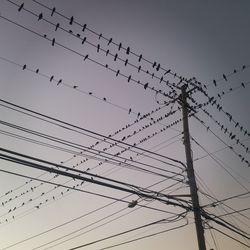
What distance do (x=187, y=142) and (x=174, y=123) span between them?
1174 mm

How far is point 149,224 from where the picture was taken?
13945 millimetres

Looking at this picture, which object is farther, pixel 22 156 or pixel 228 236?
pixel 228 236

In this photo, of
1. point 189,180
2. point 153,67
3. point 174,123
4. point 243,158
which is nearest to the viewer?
point 153,67

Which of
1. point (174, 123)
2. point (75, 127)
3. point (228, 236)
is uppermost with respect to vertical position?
point (174, 123)

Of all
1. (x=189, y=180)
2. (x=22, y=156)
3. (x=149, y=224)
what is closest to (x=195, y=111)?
(x=189, y=180)

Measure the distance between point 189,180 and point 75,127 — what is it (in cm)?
500

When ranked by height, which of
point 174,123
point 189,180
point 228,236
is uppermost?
point 174,123

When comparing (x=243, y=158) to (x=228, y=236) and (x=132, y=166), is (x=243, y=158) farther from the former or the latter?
(x=132, y=166)

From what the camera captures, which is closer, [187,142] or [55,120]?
[55,120]

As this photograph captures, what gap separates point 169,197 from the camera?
14031mm

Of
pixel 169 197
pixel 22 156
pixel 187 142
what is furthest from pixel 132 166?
pixel 22 156

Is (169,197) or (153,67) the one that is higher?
(153,67)

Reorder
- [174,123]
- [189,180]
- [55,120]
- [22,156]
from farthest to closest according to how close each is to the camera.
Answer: [174,123] < [189,180] < [55,120] < [22,156]

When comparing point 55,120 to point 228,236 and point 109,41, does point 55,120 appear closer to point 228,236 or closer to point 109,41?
point 109,41
